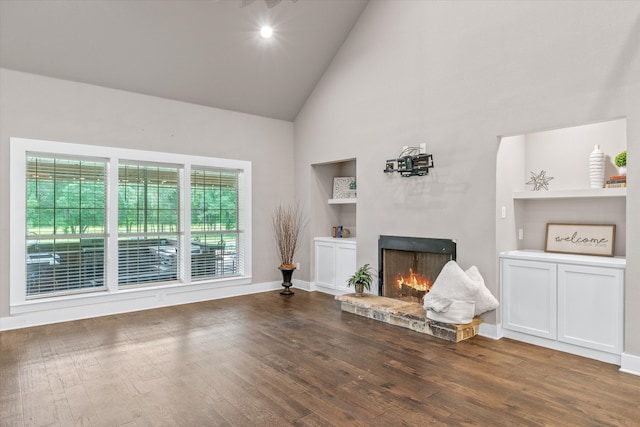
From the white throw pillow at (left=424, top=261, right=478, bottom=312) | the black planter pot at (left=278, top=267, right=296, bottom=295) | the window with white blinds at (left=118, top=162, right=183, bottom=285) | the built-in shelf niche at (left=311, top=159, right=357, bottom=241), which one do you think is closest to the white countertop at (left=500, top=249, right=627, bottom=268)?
the white throw pillow at (left=424, top=261, right=478, bottom=312)

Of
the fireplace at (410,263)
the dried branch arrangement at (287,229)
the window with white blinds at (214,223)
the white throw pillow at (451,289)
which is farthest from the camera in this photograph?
the dried branch arrangement at (287,229)

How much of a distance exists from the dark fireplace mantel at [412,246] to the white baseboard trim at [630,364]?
173 centimetres

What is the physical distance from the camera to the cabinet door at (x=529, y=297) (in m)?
3.71

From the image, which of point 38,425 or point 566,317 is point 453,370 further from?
point 38,425

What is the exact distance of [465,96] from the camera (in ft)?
14.2

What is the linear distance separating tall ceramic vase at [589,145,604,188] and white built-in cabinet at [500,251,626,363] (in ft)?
2.44

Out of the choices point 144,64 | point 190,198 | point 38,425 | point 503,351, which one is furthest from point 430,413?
point 144,64

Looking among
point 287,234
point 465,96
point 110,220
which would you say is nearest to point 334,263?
point 287,234

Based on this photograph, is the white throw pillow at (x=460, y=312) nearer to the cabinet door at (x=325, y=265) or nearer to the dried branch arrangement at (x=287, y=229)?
the cabinet door at (x=325, y=265)

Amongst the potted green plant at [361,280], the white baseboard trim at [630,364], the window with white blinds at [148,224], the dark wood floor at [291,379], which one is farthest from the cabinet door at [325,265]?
the white baseboard trim at [630,364]

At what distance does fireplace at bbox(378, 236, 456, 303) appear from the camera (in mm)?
4656

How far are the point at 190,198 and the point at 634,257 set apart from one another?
5.25m

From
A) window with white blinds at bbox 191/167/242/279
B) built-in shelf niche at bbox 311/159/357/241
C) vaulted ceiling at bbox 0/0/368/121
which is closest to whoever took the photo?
vaulted ceiling at bbox 0/0/368/121

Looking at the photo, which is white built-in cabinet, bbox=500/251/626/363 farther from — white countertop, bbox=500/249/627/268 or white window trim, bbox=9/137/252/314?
white window trim, bbox=9/137/252/314
